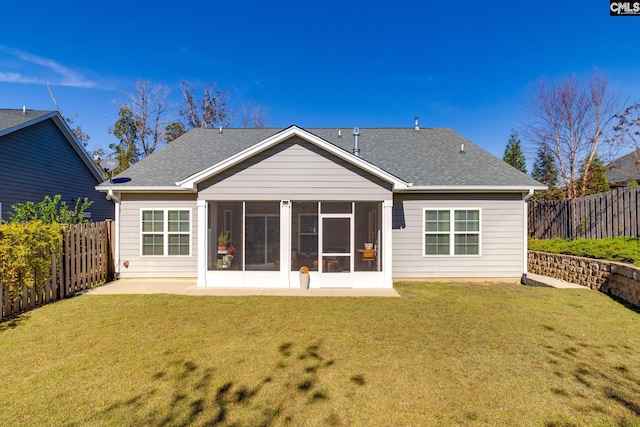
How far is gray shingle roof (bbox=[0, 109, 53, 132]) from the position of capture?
1191 cm

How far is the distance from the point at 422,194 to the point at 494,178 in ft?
8.40

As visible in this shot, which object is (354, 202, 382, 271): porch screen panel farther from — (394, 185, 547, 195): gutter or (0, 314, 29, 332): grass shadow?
(0, 314, 29, 332): grass shadow

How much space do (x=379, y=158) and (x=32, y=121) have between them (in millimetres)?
14253

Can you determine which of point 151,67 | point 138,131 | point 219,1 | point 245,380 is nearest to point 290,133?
point 245,380

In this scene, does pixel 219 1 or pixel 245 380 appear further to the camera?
pixel 219 1

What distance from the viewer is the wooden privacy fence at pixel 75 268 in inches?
267

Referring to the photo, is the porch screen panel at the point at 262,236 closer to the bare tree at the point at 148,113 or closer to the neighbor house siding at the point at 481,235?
the neighbor house siding at the point at 481,235

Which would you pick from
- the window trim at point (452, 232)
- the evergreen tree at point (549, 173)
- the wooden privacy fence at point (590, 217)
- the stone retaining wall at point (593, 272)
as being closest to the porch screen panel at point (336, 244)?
the window trim at point (452, 232)

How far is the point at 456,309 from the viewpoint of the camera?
7164mm

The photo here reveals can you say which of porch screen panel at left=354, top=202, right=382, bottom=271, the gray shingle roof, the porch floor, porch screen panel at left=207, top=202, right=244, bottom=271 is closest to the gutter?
porch screen panel at left=354, top=202, right=382, bottom=271

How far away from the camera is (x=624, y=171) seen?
20922mm

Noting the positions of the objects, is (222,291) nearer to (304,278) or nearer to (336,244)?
(304,278)

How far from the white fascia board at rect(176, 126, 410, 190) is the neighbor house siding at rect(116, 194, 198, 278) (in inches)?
67.3

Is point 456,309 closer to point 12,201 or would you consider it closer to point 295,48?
point 12,201
